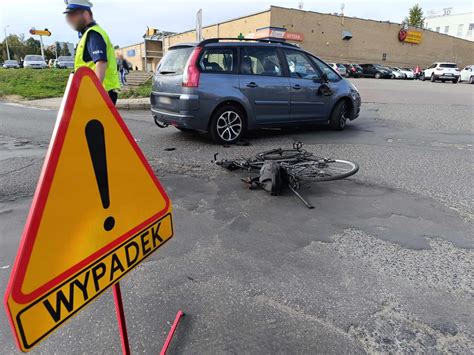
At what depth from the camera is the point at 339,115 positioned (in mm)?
7836

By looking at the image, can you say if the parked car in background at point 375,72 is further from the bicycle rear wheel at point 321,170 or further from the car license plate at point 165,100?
the bicycle rear wheel at point 321,170

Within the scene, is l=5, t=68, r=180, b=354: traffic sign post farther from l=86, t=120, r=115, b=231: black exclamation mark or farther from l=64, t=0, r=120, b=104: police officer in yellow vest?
l=64, t=0, r=120, b=104: police officer in yellow vest

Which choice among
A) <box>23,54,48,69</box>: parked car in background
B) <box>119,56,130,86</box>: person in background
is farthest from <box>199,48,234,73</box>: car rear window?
<box>23,54,48,69</box>: parked car in background

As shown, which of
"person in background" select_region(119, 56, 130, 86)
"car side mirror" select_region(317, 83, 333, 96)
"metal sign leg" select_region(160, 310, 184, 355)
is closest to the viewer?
"metal sign leg" select_region(160, 310, 184, 355)

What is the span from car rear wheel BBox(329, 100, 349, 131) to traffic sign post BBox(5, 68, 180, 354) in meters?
6.78

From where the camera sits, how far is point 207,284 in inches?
101

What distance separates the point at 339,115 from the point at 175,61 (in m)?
3.78

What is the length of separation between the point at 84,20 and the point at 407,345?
433cm

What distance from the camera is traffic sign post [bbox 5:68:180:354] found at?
1.10m

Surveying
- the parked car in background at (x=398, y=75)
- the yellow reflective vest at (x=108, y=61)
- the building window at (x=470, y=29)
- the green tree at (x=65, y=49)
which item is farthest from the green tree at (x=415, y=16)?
the yellow reflective vest at (x=108, y=61)

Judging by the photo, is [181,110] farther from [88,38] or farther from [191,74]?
[88,38]

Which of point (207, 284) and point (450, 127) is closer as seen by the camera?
point (207, 284)

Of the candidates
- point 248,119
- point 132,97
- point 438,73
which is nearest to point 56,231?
point 248,119

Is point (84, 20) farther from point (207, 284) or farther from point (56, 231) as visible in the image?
point (56, 231)
